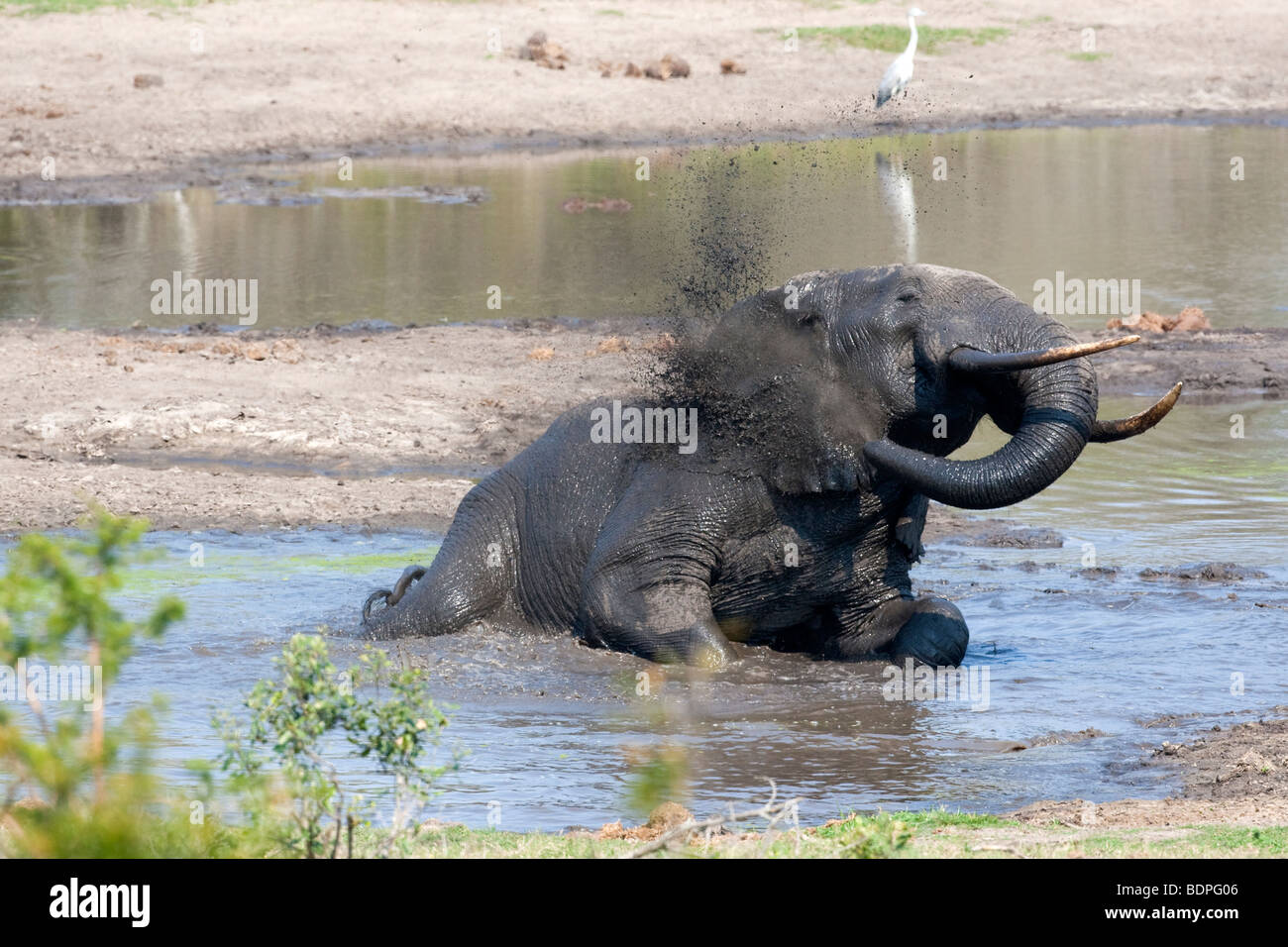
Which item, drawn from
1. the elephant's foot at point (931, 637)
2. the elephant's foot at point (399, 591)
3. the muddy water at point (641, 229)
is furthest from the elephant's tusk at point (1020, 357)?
the muddy water at point (641, 229)

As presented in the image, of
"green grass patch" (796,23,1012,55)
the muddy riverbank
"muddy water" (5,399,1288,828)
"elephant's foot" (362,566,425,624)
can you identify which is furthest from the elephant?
"green grass patch" (796,23,1012,55)

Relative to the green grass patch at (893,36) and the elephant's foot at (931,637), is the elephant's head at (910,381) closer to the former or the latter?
the elephant's foot at (931,637)

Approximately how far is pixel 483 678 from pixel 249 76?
2983 centimetres

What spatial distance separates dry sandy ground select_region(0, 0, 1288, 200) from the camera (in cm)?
3462

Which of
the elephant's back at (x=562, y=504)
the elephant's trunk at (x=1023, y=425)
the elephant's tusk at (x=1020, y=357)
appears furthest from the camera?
the elephant's back at (x=562, y=504)

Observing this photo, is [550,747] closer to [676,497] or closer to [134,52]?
[676,497]

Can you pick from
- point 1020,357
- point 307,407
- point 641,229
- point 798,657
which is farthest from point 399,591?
point 641,229

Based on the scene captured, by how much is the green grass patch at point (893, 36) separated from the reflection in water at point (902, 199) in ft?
14.0

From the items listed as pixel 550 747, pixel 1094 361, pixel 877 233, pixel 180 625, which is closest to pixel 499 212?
pixel 877 233

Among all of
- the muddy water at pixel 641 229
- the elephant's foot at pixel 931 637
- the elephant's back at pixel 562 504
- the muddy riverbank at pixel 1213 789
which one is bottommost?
the muddy riverbank at pixel 1213 789

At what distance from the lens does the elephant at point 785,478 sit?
27.7 ft

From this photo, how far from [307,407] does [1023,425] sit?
28.5 feet

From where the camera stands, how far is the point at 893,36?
41.4 m

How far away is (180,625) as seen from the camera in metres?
10.8
